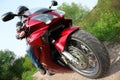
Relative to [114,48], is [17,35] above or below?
above

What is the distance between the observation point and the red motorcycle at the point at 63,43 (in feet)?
19.5

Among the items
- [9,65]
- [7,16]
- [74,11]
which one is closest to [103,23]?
[7,16]

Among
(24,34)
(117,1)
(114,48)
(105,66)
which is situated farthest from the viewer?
(117,1)

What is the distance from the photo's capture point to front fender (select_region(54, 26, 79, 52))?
6078 mm

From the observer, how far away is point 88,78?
6812mm

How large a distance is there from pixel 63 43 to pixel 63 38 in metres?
0.10

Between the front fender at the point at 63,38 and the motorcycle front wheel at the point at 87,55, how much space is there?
0.32ft

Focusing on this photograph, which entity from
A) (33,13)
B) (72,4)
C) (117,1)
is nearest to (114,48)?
(33,13)

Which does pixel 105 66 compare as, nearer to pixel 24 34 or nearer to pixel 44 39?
pixel 44 39

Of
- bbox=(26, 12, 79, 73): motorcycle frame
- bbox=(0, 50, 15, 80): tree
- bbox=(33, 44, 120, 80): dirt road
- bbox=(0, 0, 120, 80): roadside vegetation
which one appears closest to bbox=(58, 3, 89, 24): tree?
bbox=(0, 50, 15, 80): tree

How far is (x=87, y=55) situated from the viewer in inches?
245

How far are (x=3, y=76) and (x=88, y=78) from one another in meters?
39.2

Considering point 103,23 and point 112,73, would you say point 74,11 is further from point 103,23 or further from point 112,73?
point 112,73

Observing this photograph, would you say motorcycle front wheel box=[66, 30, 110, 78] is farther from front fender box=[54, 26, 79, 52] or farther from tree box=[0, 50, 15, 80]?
tree box=[0, 50, 15, 80]
